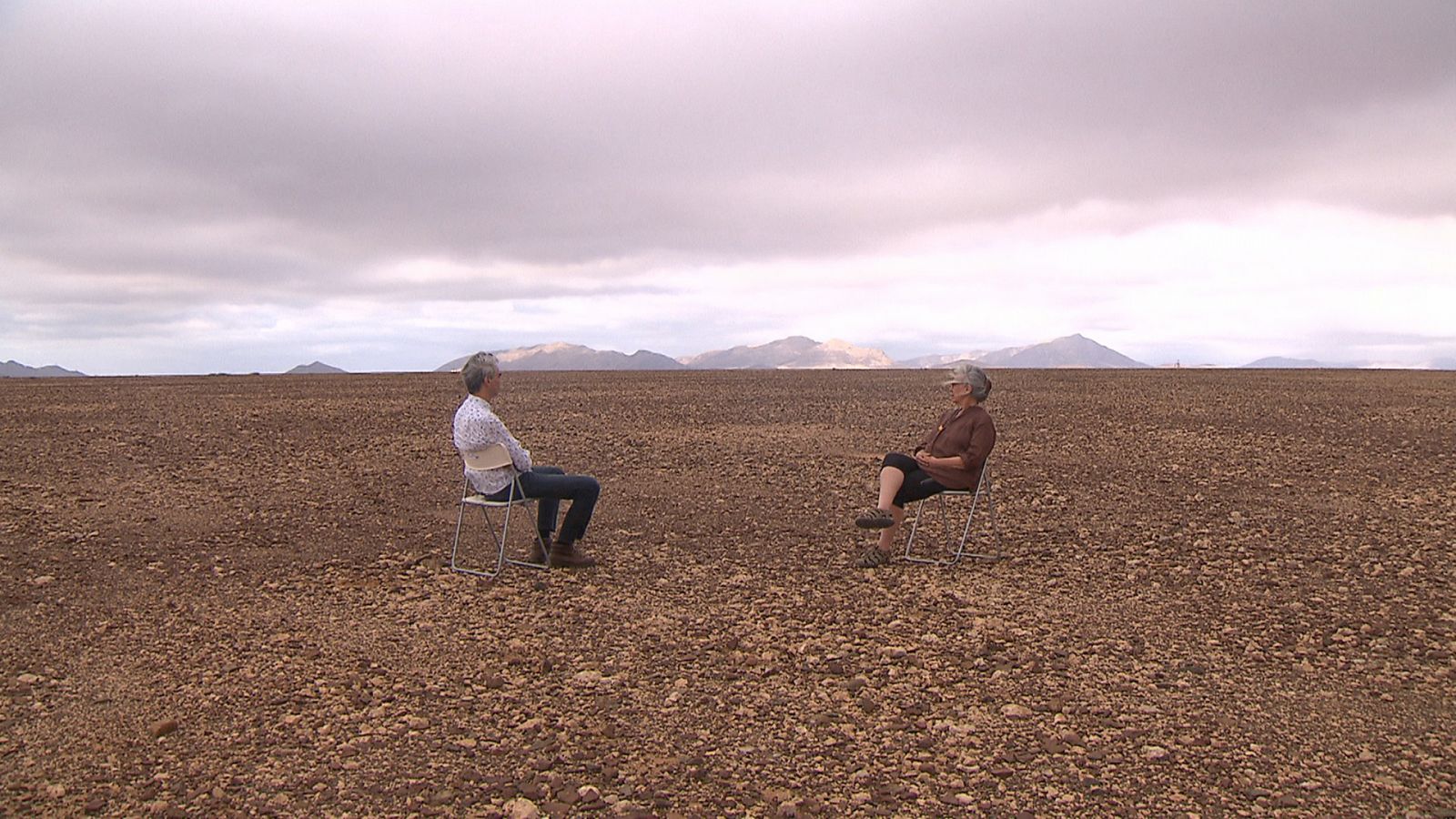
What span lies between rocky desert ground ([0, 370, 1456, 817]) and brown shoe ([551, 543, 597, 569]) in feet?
0.56

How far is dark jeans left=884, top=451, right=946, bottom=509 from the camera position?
831cm

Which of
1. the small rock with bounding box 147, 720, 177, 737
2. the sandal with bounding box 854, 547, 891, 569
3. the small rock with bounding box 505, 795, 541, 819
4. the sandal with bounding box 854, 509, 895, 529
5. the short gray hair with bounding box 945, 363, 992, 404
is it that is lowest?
the small rock with bounding box 505, 795, 541, 819

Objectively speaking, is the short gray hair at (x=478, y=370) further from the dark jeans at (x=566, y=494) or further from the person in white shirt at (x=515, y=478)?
the dark jeans at (x=566, y=494)

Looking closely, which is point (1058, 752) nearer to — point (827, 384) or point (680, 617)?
point (680, 617)

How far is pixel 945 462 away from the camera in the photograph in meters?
8.02

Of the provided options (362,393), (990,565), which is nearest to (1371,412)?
(990,565)

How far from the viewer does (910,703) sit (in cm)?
522

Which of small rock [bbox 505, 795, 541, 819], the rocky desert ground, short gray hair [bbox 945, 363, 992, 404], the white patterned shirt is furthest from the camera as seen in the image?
short gray hair [bbox 945, 363, 992, 404]

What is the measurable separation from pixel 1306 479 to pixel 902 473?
574cm

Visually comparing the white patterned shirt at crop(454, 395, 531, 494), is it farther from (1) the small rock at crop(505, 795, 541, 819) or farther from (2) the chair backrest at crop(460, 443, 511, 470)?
(1) the small rock at crop(505, 795, 541, 819)

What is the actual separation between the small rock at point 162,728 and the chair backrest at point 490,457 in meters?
2.94

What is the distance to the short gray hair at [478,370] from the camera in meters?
7.73

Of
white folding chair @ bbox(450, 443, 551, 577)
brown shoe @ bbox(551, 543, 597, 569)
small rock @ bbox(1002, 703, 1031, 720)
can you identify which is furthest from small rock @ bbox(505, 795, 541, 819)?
brown shoe @ bbox(551, 543, 597, 569)

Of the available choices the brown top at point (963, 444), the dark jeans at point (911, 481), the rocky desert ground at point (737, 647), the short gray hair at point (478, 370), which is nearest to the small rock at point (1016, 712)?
the rocky desert ground at point (737, 647)
